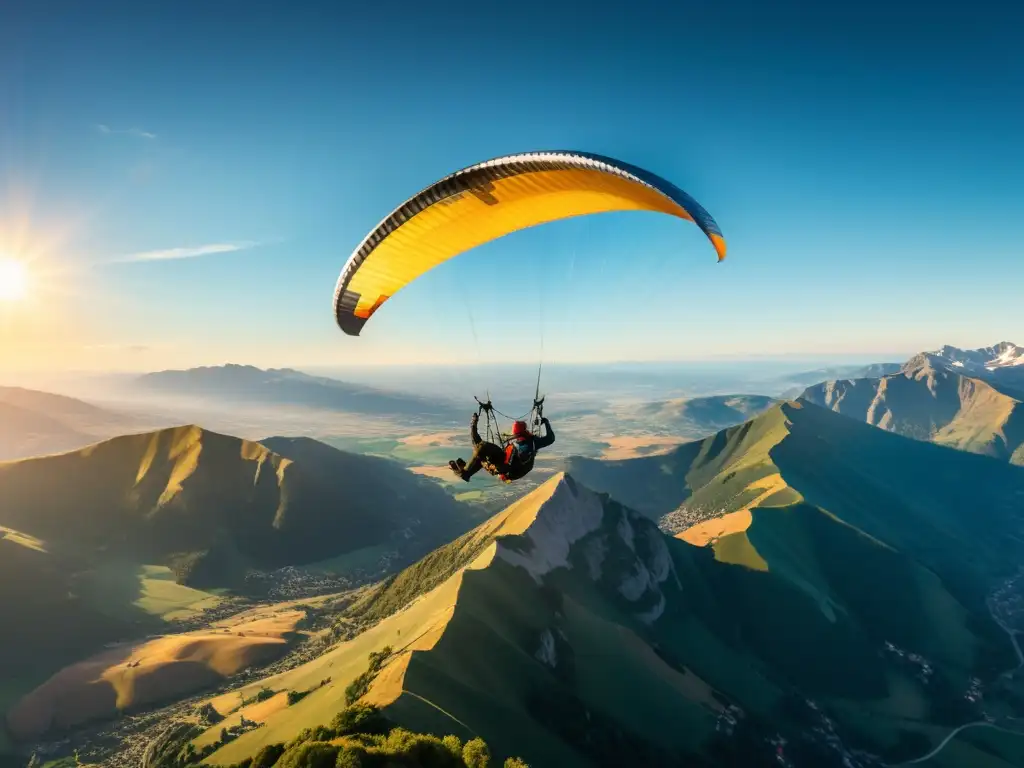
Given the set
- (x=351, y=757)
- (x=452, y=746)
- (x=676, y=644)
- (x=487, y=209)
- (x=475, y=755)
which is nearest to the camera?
(x=487, y=209)

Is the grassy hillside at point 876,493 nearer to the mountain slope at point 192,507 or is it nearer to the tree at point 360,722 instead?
the tree at point 360,722

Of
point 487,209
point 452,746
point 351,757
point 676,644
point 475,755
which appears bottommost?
point 676,644

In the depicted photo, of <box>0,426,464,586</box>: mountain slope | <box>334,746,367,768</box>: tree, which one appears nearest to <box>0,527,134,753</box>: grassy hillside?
<box>0,426,464,586</box>: mountain slope

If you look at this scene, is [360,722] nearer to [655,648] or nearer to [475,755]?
[475,755]

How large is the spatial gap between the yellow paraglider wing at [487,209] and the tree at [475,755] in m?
24.7

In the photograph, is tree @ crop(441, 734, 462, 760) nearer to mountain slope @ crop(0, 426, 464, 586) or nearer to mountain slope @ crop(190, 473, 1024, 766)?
mountain slope @ crop(190, 473, 1024, 766)

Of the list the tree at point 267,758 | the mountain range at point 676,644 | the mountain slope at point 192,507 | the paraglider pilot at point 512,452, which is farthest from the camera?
the mountain slope at point 192,507

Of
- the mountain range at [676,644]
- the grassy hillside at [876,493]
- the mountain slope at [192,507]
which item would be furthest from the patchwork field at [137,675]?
the grassy hillside at [876,493]

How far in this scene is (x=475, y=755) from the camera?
2866cm

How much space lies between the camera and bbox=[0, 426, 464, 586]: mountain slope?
13912 centimetres

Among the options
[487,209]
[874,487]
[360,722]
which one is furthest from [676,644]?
[874,487]

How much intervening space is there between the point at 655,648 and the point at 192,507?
142m

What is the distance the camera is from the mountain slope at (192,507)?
139 m

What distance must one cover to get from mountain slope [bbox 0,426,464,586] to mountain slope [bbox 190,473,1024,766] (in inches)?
2820
